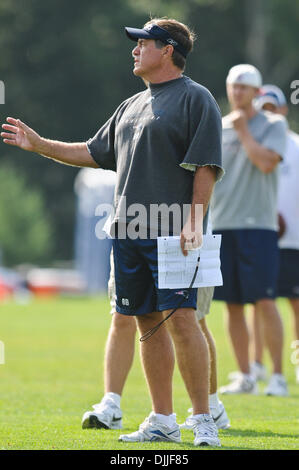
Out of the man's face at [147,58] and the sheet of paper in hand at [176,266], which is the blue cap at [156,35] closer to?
the man's face at [147,58]

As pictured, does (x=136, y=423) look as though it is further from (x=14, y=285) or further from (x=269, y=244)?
(x=14, y=285)

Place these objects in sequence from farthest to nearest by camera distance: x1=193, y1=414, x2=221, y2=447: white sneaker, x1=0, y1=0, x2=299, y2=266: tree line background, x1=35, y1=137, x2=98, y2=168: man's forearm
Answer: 1. x1=0, y1=0, x2=299, y2=266: tree line background
2. x1=35, y1=137, x2=98, y2=168: man's forearm
3. x1=193, y1=414, x2=221, y2=447: white sneaker

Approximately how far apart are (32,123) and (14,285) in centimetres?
2067

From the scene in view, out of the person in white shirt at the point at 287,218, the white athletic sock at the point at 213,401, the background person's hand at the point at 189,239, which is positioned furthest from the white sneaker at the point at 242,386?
the background person's hand at the point at 189,239

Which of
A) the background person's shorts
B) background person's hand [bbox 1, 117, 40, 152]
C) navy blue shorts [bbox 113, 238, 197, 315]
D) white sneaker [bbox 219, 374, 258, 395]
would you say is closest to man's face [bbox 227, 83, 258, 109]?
white sneaker [bbox 219, 374, 258, 395]

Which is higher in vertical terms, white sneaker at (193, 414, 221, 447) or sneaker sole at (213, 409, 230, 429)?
white sneaker at (193, 414, 221, 447)

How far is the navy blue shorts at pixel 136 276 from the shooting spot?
541 cm

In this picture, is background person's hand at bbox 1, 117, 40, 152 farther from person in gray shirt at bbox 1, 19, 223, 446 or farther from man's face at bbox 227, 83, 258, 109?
man's face at bbox 227, 83, 258, 109

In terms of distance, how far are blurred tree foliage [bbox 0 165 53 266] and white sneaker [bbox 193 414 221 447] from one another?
3083 cm

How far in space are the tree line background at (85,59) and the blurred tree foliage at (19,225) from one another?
6.41 m

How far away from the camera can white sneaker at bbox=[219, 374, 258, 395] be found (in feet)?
26.6

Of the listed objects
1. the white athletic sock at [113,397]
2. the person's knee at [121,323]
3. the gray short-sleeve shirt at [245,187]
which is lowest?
the white athletic sock at [113,397]
